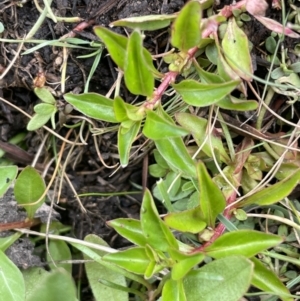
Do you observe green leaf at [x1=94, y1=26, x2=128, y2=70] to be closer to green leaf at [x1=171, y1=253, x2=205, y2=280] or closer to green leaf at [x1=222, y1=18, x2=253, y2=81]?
green leaf at [x1=222, y1=18, x2=253, y2=81]

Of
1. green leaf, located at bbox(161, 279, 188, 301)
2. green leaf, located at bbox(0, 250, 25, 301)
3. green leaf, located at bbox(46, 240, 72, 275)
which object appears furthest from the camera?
green leaf, located at bbox(46, 240, 72, 275)

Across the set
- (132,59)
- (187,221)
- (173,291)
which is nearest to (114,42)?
(132,59)

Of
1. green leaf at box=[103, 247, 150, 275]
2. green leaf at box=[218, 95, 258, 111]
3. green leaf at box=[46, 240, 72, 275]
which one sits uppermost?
green leaf at box=[218, 95, 258, 111]

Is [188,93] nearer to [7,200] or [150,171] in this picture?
[150,171]

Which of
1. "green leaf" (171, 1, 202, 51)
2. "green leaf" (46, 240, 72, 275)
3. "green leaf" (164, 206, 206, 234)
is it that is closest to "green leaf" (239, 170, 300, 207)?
"green leaf" (164, 206, 206, 234)

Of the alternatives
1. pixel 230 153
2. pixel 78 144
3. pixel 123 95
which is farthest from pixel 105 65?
pixel 230 153

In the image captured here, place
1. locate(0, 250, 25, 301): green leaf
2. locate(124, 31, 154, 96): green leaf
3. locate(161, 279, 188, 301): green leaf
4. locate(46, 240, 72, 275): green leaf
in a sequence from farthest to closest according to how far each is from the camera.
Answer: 1. locate(46, 240, 72, 275): green leaf
2. locate(0, 250, 25, 301): green leaf
3. locate(161, 279, 188, 301): green leaf
4. locate(124, 31, 154, 96): green leaf

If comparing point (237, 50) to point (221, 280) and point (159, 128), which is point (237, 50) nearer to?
point (159, 128)
